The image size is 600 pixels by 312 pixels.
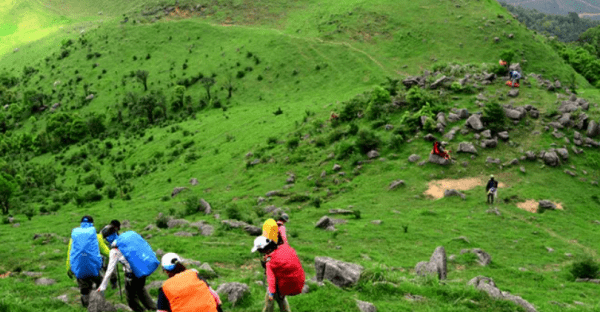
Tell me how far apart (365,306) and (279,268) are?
330 centimetres

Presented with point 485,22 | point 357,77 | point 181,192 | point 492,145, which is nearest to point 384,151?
point 492,145

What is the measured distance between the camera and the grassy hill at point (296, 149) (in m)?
17.0

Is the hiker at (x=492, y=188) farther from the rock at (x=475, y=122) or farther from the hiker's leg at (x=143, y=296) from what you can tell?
the hiker's leg at (x=143, y=296)

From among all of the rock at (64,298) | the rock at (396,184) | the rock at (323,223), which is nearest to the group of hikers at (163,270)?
the rock at (64,298)

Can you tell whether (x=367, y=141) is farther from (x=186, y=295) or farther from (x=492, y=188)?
(x=186, y=295)

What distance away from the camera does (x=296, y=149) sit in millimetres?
37750

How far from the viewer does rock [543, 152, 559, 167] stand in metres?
28.9

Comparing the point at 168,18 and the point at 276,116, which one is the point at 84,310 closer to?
the point at 276,116

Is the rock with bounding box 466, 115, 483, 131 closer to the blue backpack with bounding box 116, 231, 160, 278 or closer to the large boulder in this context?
the large boulder

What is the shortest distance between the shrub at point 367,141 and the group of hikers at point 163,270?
21588mm

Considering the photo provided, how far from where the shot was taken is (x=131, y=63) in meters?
89.2

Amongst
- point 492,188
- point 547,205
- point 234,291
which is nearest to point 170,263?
point 234,291

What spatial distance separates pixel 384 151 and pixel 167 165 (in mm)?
25821

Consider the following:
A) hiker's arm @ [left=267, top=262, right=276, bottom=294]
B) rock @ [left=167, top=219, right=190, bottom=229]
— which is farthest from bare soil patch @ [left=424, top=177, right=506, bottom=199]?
hiker's arm @ [left=267, top=262, right=276, bottom=294]
